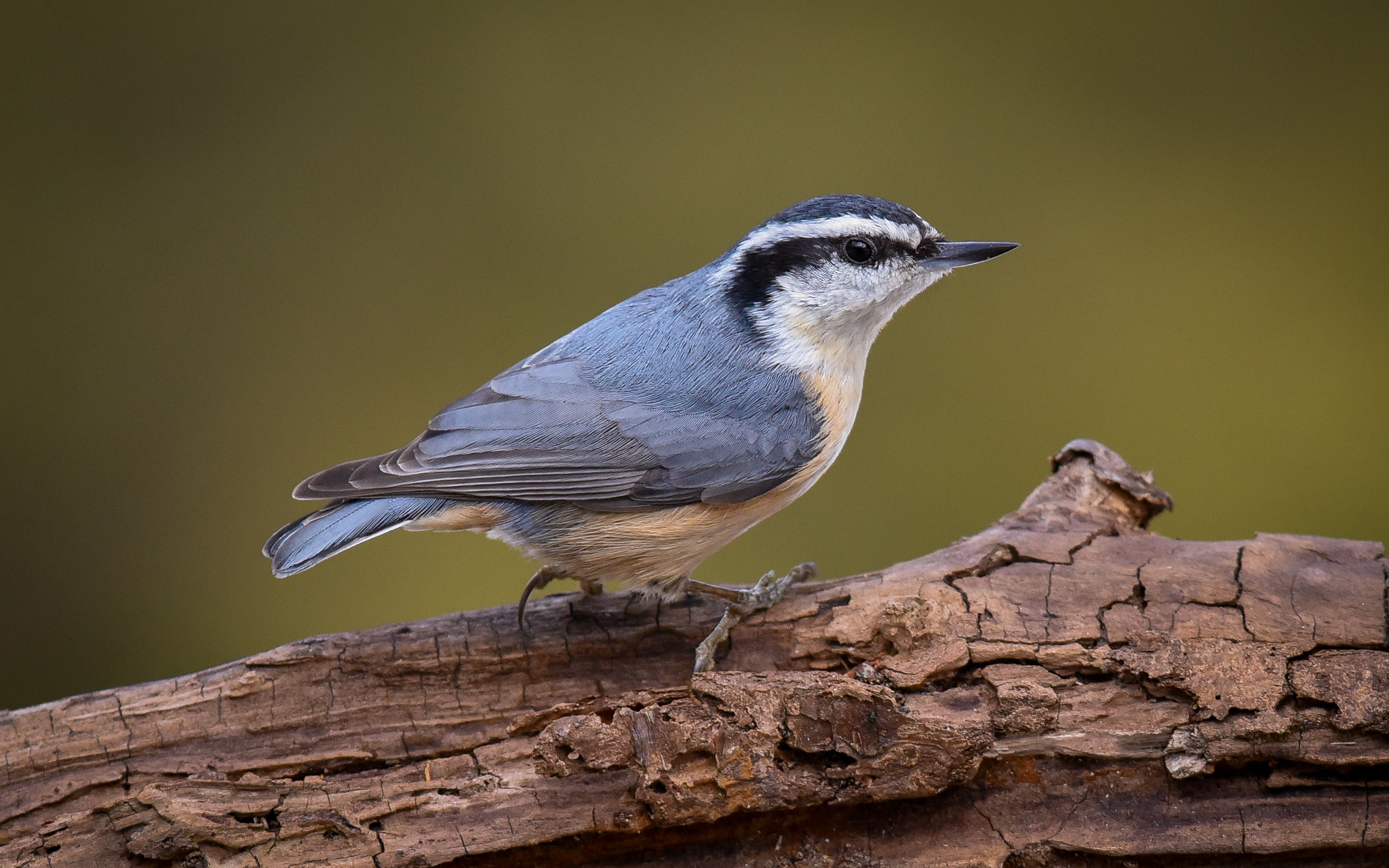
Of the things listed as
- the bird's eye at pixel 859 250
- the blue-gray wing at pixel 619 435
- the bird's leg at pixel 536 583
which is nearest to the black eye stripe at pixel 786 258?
the bird's eye at pixel 859 250

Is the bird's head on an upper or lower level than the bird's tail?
upper

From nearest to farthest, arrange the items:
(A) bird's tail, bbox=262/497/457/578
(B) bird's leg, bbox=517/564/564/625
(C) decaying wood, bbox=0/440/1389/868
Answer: (C) decaying wood, bbox=0/440/1389/868 < (A) bird's tail, bbox=262/497/457/578 < (B) bird's leg, bbox=517/564/564/625

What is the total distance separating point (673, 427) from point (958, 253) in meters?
0.74

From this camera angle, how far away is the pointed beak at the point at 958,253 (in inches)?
92.4

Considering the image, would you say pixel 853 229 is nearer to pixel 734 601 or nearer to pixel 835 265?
pixel 835 265

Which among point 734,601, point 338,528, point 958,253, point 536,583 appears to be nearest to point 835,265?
point 958,253

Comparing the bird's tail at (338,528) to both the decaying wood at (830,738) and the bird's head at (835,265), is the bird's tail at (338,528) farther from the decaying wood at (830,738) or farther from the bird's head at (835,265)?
the bird's head at (835,265)

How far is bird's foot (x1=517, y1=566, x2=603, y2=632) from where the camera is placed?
234 centimetres

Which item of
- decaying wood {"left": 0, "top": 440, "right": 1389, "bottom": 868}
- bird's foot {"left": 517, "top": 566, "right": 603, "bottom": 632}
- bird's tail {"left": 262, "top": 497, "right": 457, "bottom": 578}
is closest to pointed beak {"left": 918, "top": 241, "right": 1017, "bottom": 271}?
decaying wood {"left": 0, "top": 440, "right": 1389, "bottom": 868}

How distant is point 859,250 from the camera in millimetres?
2324

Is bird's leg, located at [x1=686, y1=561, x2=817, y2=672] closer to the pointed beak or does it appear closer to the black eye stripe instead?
the black eye stripe

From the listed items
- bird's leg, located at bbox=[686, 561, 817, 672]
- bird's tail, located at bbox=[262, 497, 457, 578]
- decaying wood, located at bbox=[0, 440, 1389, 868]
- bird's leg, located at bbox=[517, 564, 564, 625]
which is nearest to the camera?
decaying wood, located at bbox=[0, 440, 1389, 868]

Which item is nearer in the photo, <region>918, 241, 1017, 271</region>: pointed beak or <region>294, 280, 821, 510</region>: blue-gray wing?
<region>294, 280, 821, 510</region>: blue-gray wing

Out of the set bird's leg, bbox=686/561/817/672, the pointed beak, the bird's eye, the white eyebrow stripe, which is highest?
the white eyebrow stripe
